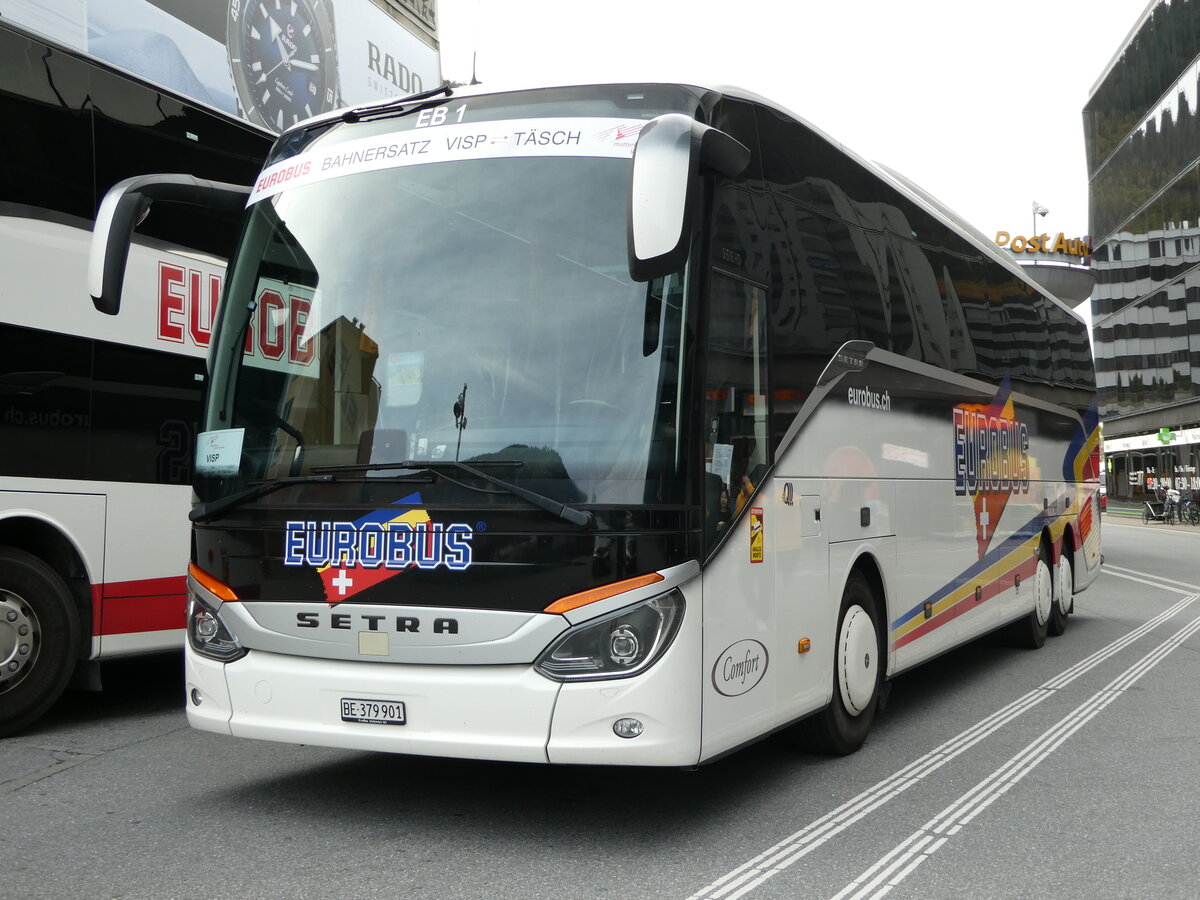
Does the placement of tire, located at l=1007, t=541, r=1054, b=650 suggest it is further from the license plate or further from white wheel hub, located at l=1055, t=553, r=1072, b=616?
the license plate

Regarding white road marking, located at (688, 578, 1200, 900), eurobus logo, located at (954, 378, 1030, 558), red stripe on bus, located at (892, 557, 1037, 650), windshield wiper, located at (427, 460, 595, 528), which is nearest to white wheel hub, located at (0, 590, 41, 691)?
windshield wiper, located at (427, 460, 595, 528)

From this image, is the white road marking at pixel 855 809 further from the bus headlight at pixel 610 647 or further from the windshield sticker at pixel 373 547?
the windshield sticker at pixel 373 547

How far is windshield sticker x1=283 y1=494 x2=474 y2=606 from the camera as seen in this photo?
4.82 m

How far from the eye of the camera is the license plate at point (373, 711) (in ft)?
15.8

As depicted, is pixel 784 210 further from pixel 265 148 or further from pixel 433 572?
pixel 265 148

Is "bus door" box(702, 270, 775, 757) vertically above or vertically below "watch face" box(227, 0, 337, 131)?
below

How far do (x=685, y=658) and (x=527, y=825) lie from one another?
1.13 meters

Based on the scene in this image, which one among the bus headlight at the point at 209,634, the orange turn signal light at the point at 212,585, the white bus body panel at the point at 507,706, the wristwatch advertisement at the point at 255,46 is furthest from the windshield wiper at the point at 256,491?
the wristwatch advertisement at the point at 255,46

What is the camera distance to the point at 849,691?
21.5ft

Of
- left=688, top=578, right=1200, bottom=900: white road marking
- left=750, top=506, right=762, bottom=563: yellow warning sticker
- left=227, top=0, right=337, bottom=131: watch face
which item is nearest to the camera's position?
left=688, top=578, right=1200, bottom=900: white road marking

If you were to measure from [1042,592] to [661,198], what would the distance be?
8615 millimetres

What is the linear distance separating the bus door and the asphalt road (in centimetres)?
57

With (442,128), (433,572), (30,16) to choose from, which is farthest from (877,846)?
(30,16)

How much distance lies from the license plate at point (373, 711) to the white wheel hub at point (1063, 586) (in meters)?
9.00
